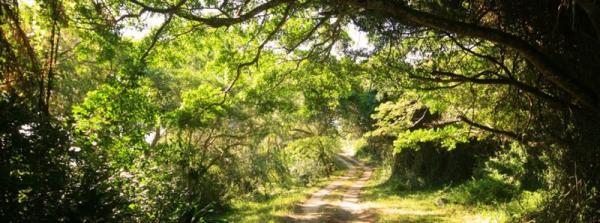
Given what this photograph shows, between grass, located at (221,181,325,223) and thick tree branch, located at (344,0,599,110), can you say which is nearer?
thick tree branch, located at (344,0,599,110)

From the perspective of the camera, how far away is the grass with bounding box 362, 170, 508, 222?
15.0 m

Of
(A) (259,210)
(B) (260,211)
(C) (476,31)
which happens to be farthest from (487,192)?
(C) (476,31)

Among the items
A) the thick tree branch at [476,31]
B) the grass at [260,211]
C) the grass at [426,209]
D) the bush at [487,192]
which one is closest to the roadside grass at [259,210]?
the grass at [260,211]

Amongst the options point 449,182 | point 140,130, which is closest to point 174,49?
point 140,130

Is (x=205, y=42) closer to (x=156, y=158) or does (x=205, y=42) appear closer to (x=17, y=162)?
(x=156, y=158)

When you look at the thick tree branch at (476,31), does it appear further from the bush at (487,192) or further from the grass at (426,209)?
the bush at (487,192)

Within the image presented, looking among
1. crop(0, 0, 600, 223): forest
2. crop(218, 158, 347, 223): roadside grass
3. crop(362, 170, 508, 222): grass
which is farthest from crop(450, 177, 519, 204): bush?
crop(218, 158, 347, 223): roadside grass

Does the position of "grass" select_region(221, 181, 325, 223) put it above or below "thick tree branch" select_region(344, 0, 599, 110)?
below

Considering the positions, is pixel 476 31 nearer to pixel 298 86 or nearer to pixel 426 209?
pixel 298 86

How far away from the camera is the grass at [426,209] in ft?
49.3

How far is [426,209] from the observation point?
1802 centimetres

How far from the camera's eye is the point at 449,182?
2361 centimetres

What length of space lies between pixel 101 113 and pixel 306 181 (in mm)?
30820

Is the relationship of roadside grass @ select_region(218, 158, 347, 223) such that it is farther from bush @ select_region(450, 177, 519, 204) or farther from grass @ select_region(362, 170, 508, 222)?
bush @ select_region(450, 177, 519, 204)
